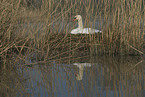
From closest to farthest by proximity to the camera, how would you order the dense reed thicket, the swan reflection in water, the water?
1. the water
2. the swan reflection in water
3. the dense reed thicket

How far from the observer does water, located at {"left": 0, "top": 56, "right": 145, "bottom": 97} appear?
333 centimetres

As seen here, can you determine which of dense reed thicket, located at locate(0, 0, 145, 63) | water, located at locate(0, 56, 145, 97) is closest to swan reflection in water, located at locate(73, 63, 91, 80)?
water, located at locate(0, 56, 145, 97)

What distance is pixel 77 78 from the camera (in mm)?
4129

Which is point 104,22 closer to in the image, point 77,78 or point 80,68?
point 80,68

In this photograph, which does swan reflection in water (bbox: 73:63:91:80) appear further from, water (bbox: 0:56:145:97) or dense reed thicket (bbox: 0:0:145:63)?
dense reed thicket (bbox: 0:0:145:63)

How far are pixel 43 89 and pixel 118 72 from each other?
61.2 inches

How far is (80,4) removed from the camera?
6465mm

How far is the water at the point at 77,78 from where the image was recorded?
10.9 ft

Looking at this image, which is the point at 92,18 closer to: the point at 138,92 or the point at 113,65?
the point at 113,65

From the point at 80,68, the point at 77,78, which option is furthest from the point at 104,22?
the point at 77,78

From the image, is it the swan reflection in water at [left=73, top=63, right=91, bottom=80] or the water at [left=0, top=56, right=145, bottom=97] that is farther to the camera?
the swan reflection in water at [left=73, top=63, right=91, bottom=80]

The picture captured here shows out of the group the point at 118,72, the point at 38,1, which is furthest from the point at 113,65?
the point at 38,1

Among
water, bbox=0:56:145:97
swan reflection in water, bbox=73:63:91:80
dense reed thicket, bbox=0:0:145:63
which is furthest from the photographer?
dense reed thicket, bbox=0:0:145:63

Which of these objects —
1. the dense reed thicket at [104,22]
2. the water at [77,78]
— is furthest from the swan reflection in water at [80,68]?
the dense reed thicket at [104,22]
